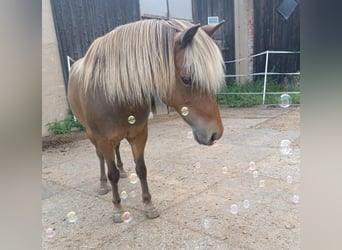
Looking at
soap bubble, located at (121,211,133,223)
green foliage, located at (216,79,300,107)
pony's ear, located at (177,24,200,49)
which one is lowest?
soap bubble, located at (121,211,133,223)

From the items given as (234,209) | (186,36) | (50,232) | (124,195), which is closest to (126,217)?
(124,195)

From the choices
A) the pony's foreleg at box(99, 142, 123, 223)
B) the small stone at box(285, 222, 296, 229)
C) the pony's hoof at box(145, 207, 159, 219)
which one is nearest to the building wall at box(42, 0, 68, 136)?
the pony's foreleg at box(99, 142, 123, 223)

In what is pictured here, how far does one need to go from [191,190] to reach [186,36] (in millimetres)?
947

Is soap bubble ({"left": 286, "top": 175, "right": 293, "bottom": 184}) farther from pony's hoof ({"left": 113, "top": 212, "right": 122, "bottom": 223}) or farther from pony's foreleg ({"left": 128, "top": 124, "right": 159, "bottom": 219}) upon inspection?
pony's hoof ({"left": 113, "top": 212, "right": 122, "bottom": 223})

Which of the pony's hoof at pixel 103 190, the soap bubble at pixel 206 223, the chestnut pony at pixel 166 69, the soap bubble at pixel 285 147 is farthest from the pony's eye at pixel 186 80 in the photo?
the soap bubble at pixel 285 147

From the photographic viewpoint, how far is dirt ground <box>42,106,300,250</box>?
1.10m

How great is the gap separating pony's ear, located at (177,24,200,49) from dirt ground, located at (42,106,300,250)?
524 mm

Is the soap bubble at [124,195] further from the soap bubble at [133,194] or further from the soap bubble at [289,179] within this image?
the soap bubble at [289,179]

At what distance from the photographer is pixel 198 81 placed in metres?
0.87

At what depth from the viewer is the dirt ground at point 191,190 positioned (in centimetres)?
110

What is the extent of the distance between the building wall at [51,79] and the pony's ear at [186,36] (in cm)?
73
